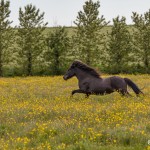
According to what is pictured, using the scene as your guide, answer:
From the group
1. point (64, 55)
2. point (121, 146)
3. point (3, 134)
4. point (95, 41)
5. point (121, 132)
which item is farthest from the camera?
point (95, 41)

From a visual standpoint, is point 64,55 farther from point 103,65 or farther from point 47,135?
point 47,135

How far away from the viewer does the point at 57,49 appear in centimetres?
4566

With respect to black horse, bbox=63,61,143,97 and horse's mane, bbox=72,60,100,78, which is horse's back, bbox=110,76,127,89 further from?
horse's mane, bbox=72,60,100,78

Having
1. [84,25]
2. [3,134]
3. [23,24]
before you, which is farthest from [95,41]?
[3,134]

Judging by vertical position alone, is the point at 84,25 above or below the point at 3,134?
above

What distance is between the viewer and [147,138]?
9391 millimetres

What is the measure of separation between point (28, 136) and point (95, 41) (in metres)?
39.7

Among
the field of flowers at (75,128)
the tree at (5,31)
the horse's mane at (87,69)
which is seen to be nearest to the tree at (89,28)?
the tree at (5,31)

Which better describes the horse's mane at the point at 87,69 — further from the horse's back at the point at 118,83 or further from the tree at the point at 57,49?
the tree at the point at 57,49

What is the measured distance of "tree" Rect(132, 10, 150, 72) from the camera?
47.5 metres

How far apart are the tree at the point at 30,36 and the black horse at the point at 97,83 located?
27.5 meters

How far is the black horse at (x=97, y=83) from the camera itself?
18.3 metres

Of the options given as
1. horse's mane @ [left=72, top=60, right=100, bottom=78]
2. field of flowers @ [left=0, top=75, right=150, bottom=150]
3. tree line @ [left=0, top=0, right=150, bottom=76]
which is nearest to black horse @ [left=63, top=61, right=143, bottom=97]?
horse's mane @ [left=72, top=60, right=100, bottom=78]

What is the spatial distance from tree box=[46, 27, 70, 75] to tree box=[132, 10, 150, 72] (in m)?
8.96
